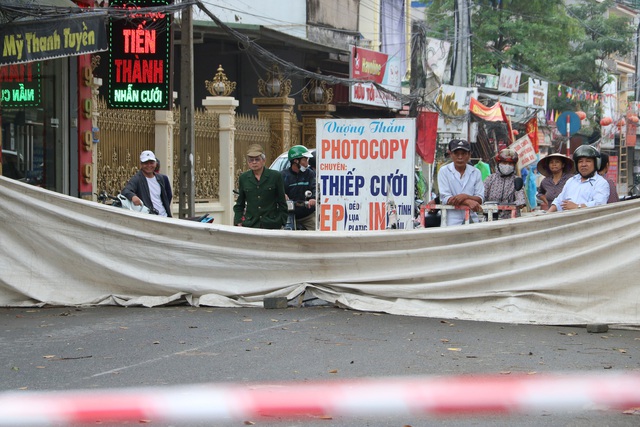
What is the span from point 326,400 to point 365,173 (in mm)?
6400

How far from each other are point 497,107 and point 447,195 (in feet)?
72.4

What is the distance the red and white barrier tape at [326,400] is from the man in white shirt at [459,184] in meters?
4.99

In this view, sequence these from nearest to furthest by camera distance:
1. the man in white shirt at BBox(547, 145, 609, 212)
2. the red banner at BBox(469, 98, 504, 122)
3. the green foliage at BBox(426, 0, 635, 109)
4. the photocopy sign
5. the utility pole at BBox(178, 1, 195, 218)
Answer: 1. the man in white shirt at BBox(547, 145, 609, 212)
2. the photocopy sign
3. the utility pole at BBox(178, 1, 195, 218)
4. the red banner at BBox(469, 98, 504, 122)
5. the green foliage at BBox(426, 0, 635, 109)

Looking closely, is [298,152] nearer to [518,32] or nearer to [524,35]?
[518,32]

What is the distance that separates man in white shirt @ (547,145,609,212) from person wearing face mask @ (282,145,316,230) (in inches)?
148

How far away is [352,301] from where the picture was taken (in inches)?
428

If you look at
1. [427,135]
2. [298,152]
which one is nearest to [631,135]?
[427,135]

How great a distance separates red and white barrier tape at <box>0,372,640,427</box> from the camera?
19.4 feet

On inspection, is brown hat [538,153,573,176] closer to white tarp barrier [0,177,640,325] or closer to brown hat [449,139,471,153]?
brown hat [449,139,471,153]

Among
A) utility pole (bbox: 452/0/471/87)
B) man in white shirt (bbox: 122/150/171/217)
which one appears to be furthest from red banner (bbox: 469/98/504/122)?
man in white shirt (bbox: 122/150/171/217)

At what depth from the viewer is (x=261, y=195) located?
40.6ft

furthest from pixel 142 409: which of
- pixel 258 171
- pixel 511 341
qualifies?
pixel 258 171

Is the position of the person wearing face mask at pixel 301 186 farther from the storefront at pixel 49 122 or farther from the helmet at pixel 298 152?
the storefront at pixel 49 122

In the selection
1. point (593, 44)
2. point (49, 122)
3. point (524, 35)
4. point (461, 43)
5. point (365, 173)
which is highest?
point (593, 44)
